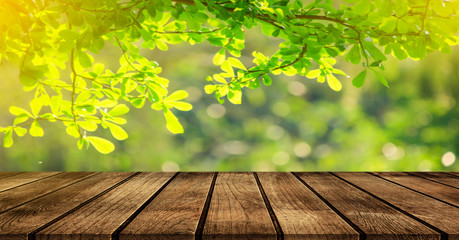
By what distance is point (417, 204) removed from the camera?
37.0 inches

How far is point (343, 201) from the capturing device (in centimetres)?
96

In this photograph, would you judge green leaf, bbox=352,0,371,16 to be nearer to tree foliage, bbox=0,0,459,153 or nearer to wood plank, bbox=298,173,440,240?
tree foliage, bbox=0,0,459,153

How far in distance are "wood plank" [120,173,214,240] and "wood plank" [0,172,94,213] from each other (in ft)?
1.13

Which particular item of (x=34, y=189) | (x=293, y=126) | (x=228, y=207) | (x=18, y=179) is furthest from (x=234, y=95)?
(x=293, y=126)

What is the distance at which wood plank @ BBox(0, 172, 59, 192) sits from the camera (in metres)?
1.23

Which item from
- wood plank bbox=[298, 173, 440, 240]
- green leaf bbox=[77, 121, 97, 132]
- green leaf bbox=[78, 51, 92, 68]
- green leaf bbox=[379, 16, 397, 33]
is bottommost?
wood plank bbox=[298, 173, 440, 240]

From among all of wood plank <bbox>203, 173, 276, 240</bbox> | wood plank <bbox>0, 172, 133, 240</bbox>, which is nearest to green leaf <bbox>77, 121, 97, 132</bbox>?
wood plank <bbox>0, 172, 133, 240</bbox>

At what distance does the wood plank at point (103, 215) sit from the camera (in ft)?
2.21

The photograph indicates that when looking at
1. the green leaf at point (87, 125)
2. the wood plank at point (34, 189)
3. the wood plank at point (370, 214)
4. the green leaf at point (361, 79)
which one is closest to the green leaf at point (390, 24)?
the green leaf at point (361, 79)

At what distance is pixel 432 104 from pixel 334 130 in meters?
0.67

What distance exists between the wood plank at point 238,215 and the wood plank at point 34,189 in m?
0.50

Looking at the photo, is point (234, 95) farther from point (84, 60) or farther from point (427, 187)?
point (427, 187)

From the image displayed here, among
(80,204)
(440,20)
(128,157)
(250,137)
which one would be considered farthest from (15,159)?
(440,20)

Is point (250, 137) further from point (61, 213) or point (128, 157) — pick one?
point (61, 213)
